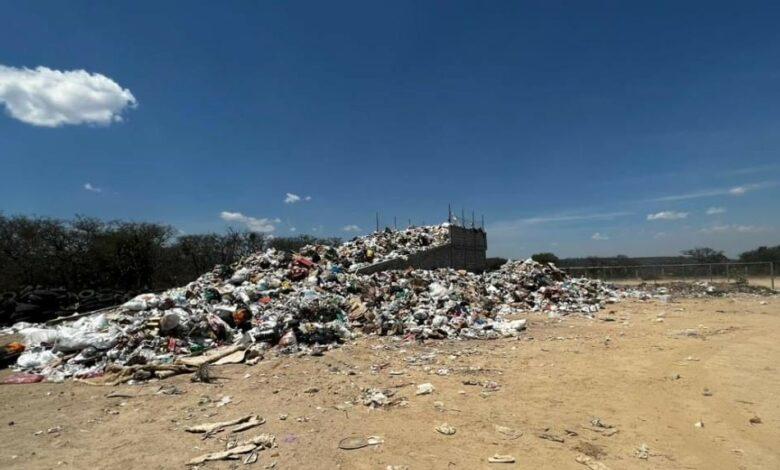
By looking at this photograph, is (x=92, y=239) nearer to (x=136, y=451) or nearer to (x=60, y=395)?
(x=60, y=395)

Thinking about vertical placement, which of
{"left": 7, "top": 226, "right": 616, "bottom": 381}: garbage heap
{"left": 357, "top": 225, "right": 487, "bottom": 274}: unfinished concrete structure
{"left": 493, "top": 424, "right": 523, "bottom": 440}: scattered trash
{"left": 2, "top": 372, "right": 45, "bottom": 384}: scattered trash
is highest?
{"left": 357, "top": 225, "right": 487, "bottom": 274}: unfinished concrete structure

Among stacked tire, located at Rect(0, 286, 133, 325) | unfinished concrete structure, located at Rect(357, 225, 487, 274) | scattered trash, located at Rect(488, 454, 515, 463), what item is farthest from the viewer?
unfinished concrete structure, located at Rect(357, 225, 487, 274)

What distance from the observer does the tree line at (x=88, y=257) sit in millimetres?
18562

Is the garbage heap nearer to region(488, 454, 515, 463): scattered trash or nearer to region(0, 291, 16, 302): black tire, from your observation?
region(0, 291, 16, 302): black tire

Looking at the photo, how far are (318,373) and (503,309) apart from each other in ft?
25.1

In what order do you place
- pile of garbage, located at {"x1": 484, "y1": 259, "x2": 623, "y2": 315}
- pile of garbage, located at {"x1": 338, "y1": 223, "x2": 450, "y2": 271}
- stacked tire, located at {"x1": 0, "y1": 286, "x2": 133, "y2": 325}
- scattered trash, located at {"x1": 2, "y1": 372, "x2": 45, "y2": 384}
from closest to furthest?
scattered trash, located at {"x1": 2, "y1": 372, "x2": 45, "y2": 384}
pile of garbage, located at {"x1": 484, "y1": 259, "x2": 623, "y2": 315}
stacked tire, located at {"x1": 0, "y1": 286, "x2": 133, "y2": 325}
pile of garbage, located at {"x1": 338, "y1": 223, "x2": 450, "y2": 271}

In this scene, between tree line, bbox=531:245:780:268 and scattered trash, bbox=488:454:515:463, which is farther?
tree line, bbox=531:245:780:268

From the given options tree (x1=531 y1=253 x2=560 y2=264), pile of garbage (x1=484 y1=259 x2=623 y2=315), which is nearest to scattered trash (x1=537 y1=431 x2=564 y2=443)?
pile of garbage (x1=484 y1=259 x2=623 y2=315)

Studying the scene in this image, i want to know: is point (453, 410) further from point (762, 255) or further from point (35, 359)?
point (762, 255)

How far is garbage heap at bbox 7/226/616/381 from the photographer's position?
849 cm

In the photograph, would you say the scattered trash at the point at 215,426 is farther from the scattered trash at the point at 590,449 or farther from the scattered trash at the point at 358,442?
the scattered trash at the point at 590,449

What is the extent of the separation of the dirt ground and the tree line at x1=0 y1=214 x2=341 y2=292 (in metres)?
12.8

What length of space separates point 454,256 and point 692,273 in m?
14.3

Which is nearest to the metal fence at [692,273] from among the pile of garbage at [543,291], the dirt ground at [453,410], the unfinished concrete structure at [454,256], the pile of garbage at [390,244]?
the unfinished concrete structure at [454,256]
